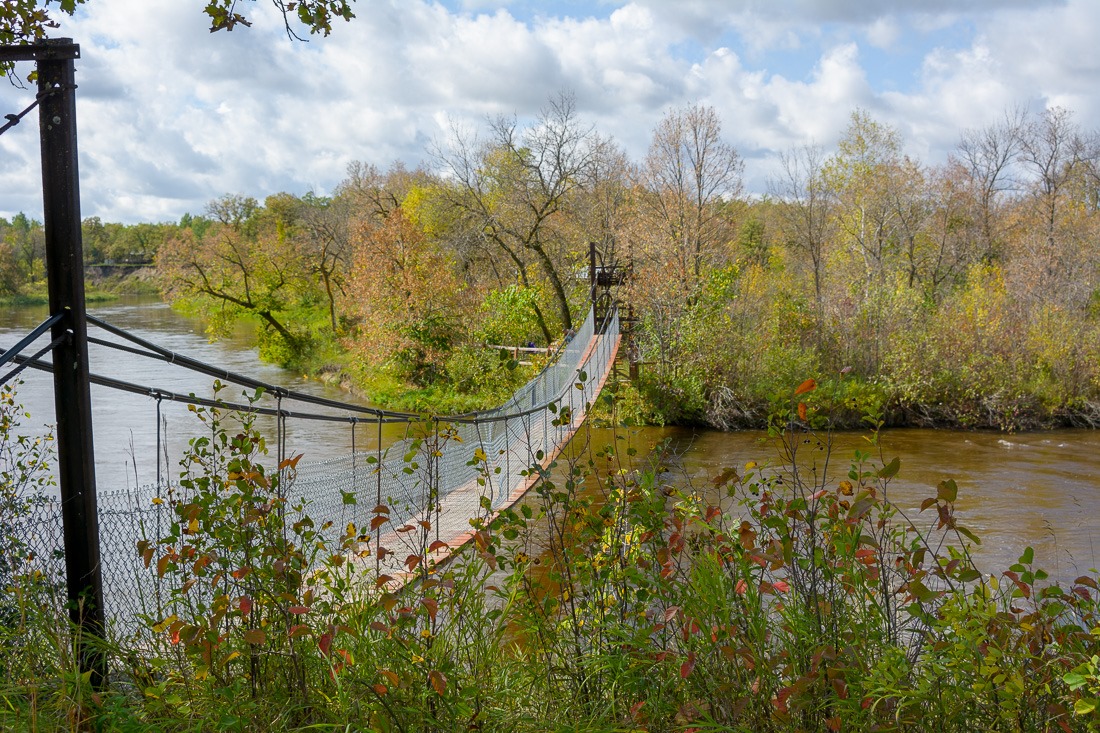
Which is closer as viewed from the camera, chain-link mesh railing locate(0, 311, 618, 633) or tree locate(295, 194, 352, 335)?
chain-link mesh railing locate(0, 311, 618, 633)

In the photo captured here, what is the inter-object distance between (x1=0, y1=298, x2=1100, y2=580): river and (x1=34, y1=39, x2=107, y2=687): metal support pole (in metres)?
3.93

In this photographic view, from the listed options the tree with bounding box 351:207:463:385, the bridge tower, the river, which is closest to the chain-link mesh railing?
the river

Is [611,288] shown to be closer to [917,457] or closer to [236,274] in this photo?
[917,457]

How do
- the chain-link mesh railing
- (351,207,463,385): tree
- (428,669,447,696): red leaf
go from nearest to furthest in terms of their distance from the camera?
(428,669,447,696): red leaf, the chain-link mesh railing, (351,207,463,385): tree

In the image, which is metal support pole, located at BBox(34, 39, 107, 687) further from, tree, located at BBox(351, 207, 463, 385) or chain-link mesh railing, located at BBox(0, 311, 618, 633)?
tree, located at BBox(351, 207, 463, 385)

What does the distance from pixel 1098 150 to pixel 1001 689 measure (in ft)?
87.1

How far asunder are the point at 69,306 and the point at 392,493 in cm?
448

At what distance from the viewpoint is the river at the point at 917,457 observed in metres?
8.89

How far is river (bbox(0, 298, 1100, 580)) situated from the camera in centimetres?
889

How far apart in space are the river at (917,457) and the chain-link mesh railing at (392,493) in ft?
3.06

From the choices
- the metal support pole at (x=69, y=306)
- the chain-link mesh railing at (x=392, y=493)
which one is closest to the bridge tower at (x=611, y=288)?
the chain-link mesh railing at (x=392, y=493)

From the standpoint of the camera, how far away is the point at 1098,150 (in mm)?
23969

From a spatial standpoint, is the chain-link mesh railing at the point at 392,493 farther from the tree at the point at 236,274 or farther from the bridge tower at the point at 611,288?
the tree at the point at 236,274

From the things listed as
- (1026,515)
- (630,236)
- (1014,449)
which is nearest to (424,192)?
(630,236)
